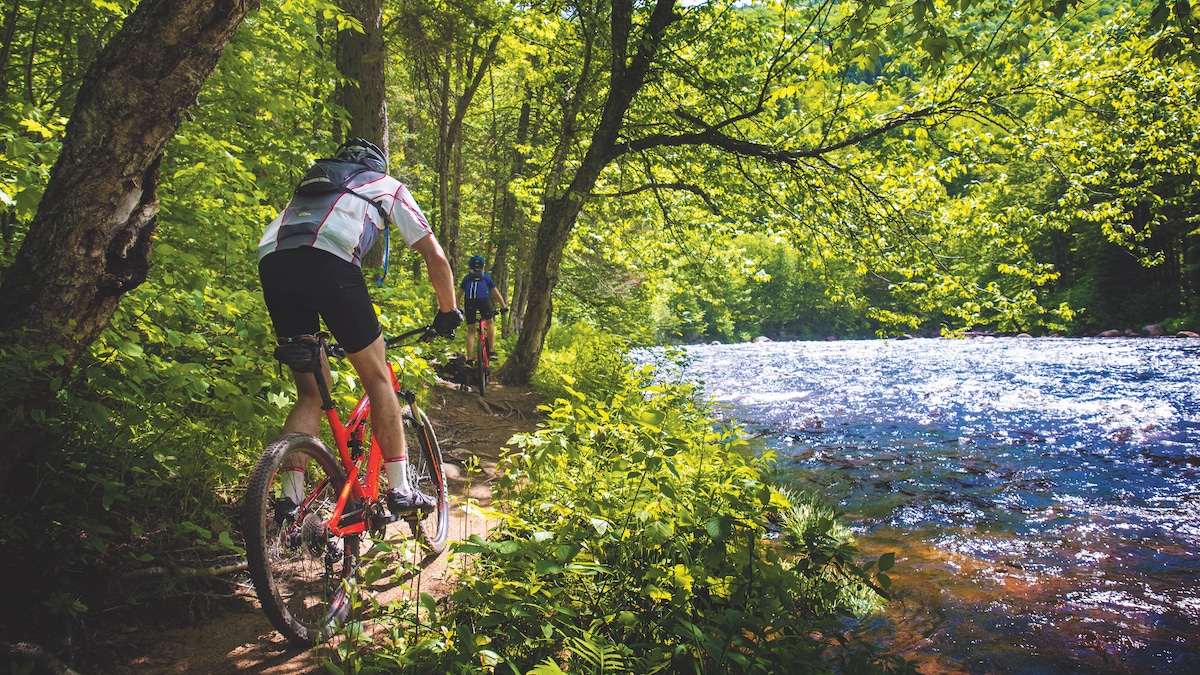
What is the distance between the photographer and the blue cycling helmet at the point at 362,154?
296 centimetres

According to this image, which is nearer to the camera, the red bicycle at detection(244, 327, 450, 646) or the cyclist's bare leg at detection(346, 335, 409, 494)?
the red bicycle at detection(244, 327, 450, 646)

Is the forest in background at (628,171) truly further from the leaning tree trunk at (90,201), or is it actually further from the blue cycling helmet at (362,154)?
the blue cycling helmet at (362,154)

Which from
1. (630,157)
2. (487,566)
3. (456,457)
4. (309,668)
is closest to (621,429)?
(487,566)

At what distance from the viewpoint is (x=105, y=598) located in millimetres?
2471

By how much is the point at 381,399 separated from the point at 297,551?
73 cm

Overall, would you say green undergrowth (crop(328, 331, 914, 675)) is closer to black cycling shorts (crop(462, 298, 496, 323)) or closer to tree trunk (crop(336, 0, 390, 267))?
tree trunk (crop(336, 0, 390, 267))

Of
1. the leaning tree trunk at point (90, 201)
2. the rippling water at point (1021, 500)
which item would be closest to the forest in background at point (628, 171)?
the leaning tree trunk at point (90, 201)

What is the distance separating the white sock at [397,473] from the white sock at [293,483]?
0.46m

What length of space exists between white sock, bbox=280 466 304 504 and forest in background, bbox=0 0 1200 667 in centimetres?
35

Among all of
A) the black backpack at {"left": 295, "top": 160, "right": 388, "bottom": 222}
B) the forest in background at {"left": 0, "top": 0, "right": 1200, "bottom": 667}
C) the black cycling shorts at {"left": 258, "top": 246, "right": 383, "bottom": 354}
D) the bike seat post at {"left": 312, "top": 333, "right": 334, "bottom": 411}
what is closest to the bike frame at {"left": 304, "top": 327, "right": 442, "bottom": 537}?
the bike seat post at {"left": 312, "top": 333, "right": 334, "bottom": 411}

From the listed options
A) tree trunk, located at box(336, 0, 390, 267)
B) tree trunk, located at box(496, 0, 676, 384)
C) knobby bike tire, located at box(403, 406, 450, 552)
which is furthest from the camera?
tree trunk, located at box(496, 0, 676, 384)

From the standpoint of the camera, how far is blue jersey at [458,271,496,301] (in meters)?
9.62

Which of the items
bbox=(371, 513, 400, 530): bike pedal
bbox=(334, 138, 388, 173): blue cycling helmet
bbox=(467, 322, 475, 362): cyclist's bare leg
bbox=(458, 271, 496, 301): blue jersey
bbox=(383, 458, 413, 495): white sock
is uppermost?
bbox=(334, 138, 388, 173): blue cycling helmet

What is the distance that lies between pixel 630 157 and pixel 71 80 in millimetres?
8057
